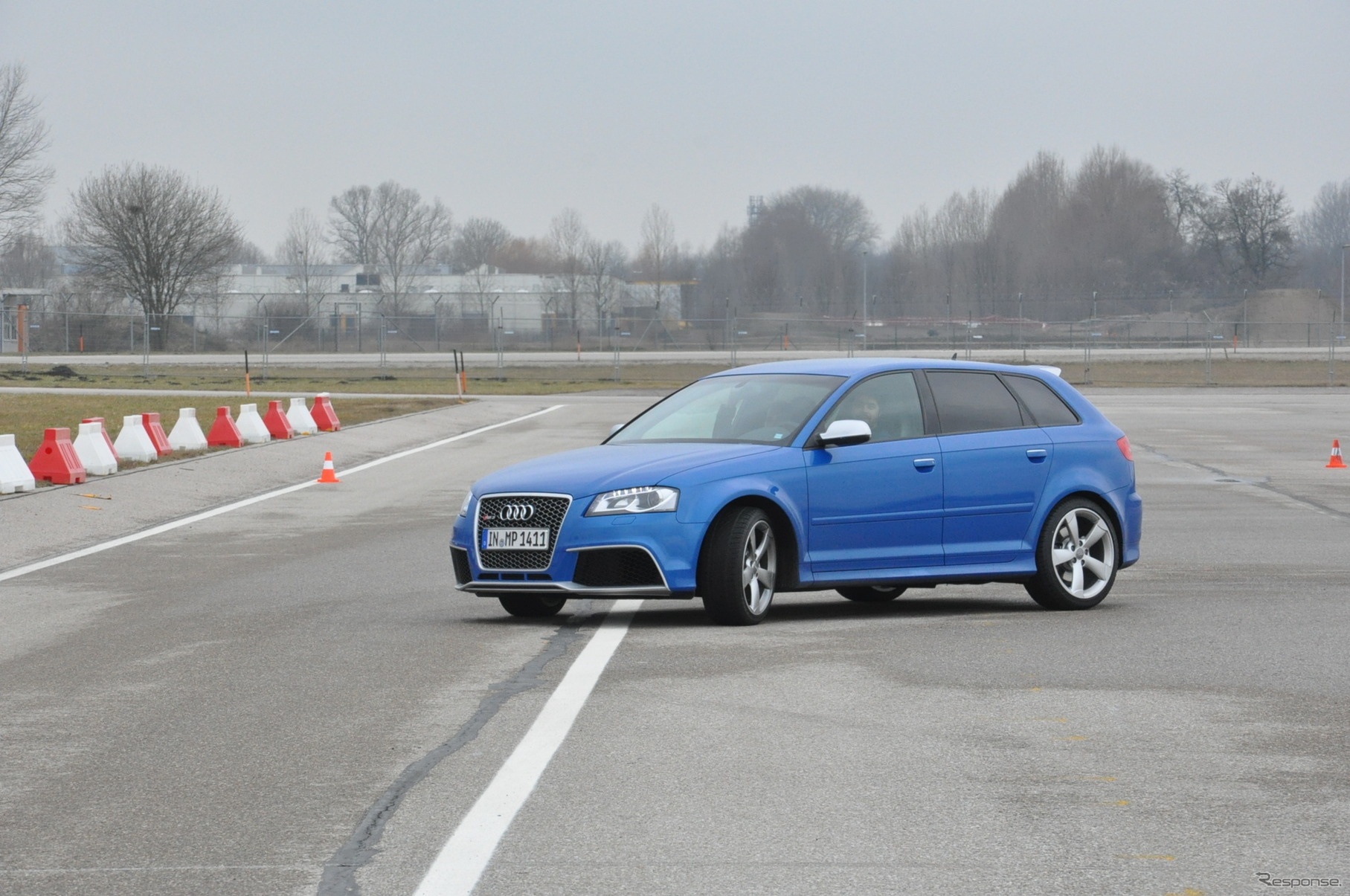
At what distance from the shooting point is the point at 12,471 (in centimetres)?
1706

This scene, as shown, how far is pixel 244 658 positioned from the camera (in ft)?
28.2

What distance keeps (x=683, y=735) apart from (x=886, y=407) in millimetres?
4016

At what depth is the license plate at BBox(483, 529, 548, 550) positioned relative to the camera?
934cm

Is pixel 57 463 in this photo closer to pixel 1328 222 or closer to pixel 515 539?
pixel 515 539

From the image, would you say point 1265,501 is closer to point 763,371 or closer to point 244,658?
point 763,371

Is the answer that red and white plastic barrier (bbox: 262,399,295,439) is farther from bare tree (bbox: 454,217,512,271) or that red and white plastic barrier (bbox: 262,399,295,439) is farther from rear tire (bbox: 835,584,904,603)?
bare tree (bbox: 454,217,512,271)

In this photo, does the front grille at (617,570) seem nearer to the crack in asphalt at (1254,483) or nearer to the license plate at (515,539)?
the license plate at (515,539)

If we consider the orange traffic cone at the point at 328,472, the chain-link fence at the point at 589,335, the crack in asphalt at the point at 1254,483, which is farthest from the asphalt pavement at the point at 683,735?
the chain-link fence at the point at 589,335

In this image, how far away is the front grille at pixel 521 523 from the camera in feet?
30.5

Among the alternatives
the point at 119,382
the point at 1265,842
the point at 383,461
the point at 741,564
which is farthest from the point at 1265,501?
the point at 119,382

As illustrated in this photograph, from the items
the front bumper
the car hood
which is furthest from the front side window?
the front bumper

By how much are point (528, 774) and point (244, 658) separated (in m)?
3.10

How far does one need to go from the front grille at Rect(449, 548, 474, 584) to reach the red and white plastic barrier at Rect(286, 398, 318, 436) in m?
17.8

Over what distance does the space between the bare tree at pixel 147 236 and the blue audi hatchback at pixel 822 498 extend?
252 ft
